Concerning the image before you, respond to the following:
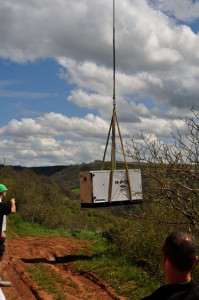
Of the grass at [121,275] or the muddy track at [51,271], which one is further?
the grass at [121,275]

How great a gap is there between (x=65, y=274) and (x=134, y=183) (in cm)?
306

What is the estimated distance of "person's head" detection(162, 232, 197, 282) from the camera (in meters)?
2.33

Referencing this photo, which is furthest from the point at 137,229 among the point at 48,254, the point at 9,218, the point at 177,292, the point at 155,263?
the point at 9,218

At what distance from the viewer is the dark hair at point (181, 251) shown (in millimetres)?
2324

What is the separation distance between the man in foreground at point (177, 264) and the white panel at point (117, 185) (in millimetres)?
8779

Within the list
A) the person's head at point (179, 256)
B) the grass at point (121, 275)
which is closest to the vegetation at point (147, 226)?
the grass at point (121, 275)

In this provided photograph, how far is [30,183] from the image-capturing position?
109 ft

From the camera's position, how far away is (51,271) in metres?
12.5

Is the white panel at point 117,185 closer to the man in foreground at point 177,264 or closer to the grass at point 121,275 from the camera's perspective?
the grass at point 121,275

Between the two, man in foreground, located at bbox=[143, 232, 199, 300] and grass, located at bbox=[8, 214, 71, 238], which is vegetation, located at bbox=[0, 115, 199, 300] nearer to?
grass, located at bbox=[8, 214, 71, 238]

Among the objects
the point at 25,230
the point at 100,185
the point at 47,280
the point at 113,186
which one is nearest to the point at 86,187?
the point at 100,185

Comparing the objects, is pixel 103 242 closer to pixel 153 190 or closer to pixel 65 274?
pixel 65 274

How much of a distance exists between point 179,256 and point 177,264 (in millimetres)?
50

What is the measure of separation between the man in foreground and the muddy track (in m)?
7.51
